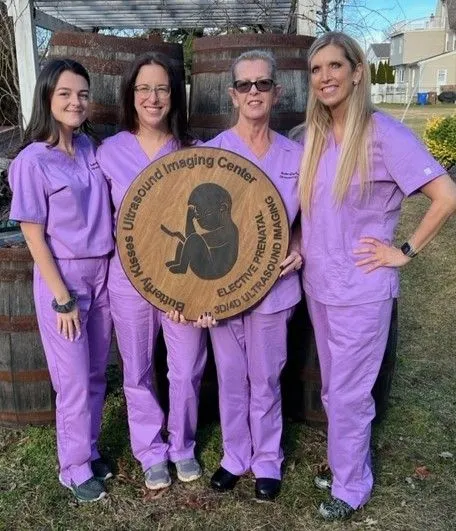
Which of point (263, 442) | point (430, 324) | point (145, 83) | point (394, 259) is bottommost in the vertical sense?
point (430, 324)

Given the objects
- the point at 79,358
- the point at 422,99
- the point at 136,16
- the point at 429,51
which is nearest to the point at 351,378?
the point at 79,358

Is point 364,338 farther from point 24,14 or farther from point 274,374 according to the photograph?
point 24,14

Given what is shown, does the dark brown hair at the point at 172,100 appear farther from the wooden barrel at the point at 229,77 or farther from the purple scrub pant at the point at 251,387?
the purple scrub pant at the point at 251,387

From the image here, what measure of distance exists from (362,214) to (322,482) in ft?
4.49

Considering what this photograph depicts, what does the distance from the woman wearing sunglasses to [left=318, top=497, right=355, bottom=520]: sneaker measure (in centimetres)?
26

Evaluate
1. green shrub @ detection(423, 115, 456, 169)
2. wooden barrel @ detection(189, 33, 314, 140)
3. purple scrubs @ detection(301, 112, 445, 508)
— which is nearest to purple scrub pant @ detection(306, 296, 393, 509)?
purple scrubs @ detection(301, 112, 445, 508)

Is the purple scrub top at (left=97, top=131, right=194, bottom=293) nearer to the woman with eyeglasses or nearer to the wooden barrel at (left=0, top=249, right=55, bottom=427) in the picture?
the woman with eyeglasses

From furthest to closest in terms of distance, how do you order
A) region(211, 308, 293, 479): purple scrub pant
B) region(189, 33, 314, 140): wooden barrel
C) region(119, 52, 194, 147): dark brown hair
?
region(189, 33, 314, 140): wooden barrel < region(211, 308, 293, 479): purple scrub pant < region(119, 52, 194, 147): dark brown hair

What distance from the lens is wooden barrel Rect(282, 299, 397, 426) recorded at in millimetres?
3239

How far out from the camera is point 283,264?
256 centimetres

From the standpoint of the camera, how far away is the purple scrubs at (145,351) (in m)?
2.63

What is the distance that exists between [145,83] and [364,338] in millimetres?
1369

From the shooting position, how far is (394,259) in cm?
245

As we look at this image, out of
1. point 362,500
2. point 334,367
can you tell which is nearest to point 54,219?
point 334,367
